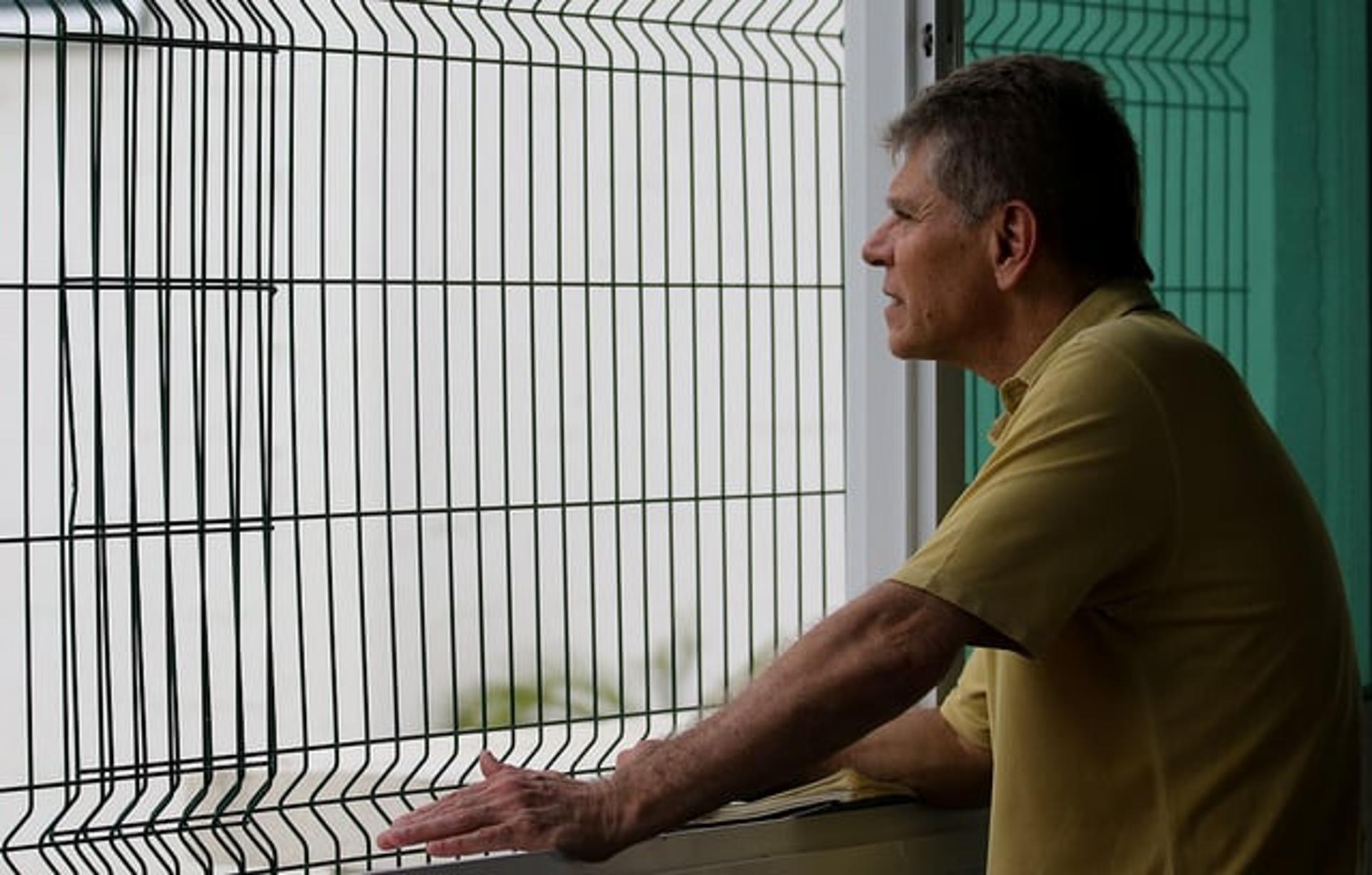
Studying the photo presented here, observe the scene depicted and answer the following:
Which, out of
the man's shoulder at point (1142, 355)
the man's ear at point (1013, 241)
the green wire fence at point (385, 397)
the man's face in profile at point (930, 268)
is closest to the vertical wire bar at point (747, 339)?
the green wire fence at point (385, 397)

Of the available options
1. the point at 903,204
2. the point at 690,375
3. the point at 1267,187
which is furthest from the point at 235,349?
the point at 1267,187

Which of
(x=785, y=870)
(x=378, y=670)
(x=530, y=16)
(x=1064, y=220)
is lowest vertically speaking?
(x=785, y=870)

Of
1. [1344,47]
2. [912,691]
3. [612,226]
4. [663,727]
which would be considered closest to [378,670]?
[663,727]

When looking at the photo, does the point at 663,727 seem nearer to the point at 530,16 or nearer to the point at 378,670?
the point at 378,670

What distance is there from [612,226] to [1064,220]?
696mm

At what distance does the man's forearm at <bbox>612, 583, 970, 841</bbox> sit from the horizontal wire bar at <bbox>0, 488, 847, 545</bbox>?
1.88ft

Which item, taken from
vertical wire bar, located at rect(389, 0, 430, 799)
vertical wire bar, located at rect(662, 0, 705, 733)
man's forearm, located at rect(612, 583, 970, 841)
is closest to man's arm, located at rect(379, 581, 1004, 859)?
man's forearm, located at rect(612, 583, 970, 841)

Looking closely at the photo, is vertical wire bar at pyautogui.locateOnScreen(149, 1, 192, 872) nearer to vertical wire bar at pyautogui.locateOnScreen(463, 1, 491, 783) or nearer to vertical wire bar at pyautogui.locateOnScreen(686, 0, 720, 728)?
vertical wire bar at pyautogui.locateOnScreen(463, 1, 491, 783)

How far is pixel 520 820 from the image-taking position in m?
1.88

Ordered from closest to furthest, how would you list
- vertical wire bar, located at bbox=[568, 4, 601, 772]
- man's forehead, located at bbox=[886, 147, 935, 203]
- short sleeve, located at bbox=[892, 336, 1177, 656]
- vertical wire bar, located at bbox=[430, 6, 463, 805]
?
short sleeve, located at bbox=[892, 336, 1177, 656]
man's forehead, located at bbox=[886, 147, 935, 203]
vertical wire bar, located at bbox=[430, 6, 463, 805]
vertical wire bar, located at bbox=[568, 4, 601, 772]

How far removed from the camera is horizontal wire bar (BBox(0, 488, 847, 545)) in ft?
6.87

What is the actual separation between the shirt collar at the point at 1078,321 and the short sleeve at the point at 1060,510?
138 millimetres

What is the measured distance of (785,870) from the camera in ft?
7.66

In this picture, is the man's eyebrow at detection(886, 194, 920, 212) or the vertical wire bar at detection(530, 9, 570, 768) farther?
the vertical wire bar at detection(530, 9, 570, 768)
